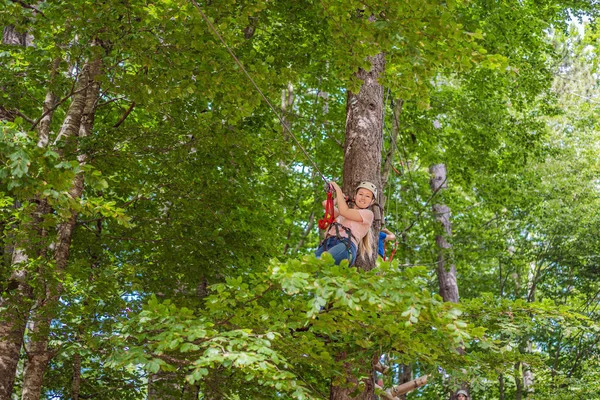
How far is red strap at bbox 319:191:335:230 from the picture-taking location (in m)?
5.62

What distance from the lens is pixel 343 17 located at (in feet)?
18.2

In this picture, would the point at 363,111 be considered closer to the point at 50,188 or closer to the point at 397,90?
the point at 397,90

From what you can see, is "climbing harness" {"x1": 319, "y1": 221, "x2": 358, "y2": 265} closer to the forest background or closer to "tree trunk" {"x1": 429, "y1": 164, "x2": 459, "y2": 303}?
the forest background

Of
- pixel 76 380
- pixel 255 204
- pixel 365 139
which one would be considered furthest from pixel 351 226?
pixel 76 380

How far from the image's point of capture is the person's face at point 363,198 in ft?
18.9

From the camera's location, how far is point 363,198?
19.0 ft

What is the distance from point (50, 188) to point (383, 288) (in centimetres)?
213

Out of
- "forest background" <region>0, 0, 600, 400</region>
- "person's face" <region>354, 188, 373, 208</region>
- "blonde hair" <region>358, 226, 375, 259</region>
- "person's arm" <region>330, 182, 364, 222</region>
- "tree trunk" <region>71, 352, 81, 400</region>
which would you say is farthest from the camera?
"tree trunk" <region>71, 352, 81, 400</region>

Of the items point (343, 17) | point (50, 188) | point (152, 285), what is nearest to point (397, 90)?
point (343, 17)

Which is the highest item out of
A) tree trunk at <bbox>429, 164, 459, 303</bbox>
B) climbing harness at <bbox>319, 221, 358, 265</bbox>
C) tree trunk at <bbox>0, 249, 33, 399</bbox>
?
tree trunk at <bbox>429, 164, 459, 303</bbox>

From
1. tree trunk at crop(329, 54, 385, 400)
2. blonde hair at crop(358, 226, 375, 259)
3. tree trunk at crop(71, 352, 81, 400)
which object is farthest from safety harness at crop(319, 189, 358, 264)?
tree trunk at crop(71, 352, 81, 400)

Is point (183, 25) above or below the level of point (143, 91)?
above

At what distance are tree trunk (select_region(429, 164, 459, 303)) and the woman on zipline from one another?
21.5 ft

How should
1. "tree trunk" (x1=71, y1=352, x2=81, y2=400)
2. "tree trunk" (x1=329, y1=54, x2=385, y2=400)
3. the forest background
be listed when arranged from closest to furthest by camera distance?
the forest background → "tree trunk" (x1=329, y1=54, x2=385, y2=400) → "tree trunk" (x1=71, y1=352, x2=81, y2=400)
